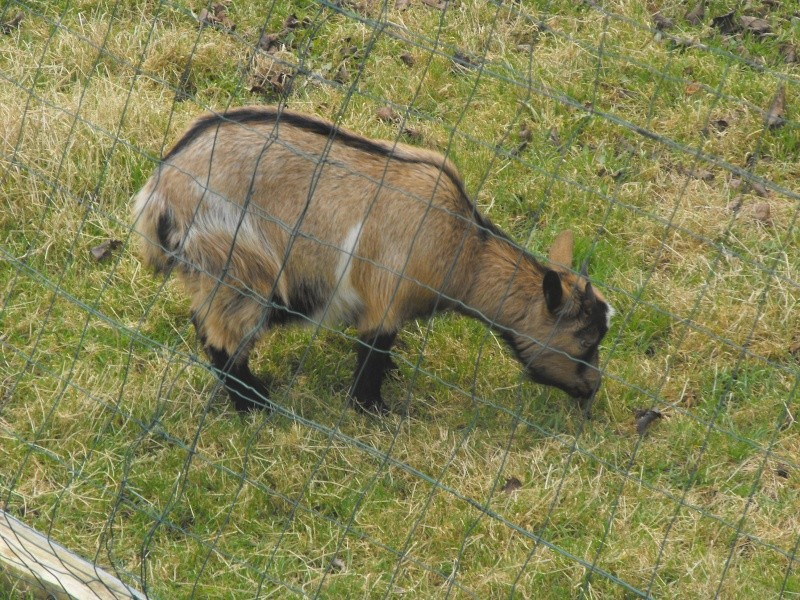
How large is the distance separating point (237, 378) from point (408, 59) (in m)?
2.94

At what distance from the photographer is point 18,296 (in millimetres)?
6219

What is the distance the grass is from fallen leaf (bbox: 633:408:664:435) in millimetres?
46

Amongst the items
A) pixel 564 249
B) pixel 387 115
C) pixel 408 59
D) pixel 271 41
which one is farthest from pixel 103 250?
pixel 564 249

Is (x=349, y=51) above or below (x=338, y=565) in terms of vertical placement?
above

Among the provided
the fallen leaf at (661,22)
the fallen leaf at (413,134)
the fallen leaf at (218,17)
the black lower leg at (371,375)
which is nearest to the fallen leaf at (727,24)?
the fallen leaf at (661,22)

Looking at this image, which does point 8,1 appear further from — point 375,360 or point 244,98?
point 375,360

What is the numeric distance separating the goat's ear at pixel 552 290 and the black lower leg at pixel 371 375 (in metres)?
0.83

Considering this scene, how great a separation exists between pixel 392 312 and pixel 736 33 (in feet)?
11.8

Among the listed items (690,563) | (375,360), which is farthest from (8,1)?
(690,563)

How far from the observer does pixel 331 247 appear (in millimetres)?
5199

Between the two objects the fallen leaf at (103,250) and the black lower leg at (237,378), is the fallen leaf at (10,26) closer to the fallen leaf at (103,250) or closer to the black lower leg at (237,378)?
the fallen leaf at (103,250)

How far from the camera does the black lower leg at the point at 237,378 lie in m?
5.58

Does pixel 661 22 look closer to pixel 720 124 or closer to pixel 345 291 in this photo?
pixel 720 124

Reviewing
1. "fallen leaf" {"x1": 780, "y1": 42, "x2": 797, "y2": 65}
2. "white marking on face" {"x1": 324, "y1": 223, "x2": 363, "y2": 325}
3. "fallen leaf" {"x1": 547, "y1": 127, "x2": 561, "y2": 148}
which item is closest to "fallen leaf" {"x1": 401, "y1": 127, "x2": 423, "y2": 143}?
"fallen leaf" {"x1": 547, "y1": 127, "x2": 561, "y2": 148}
